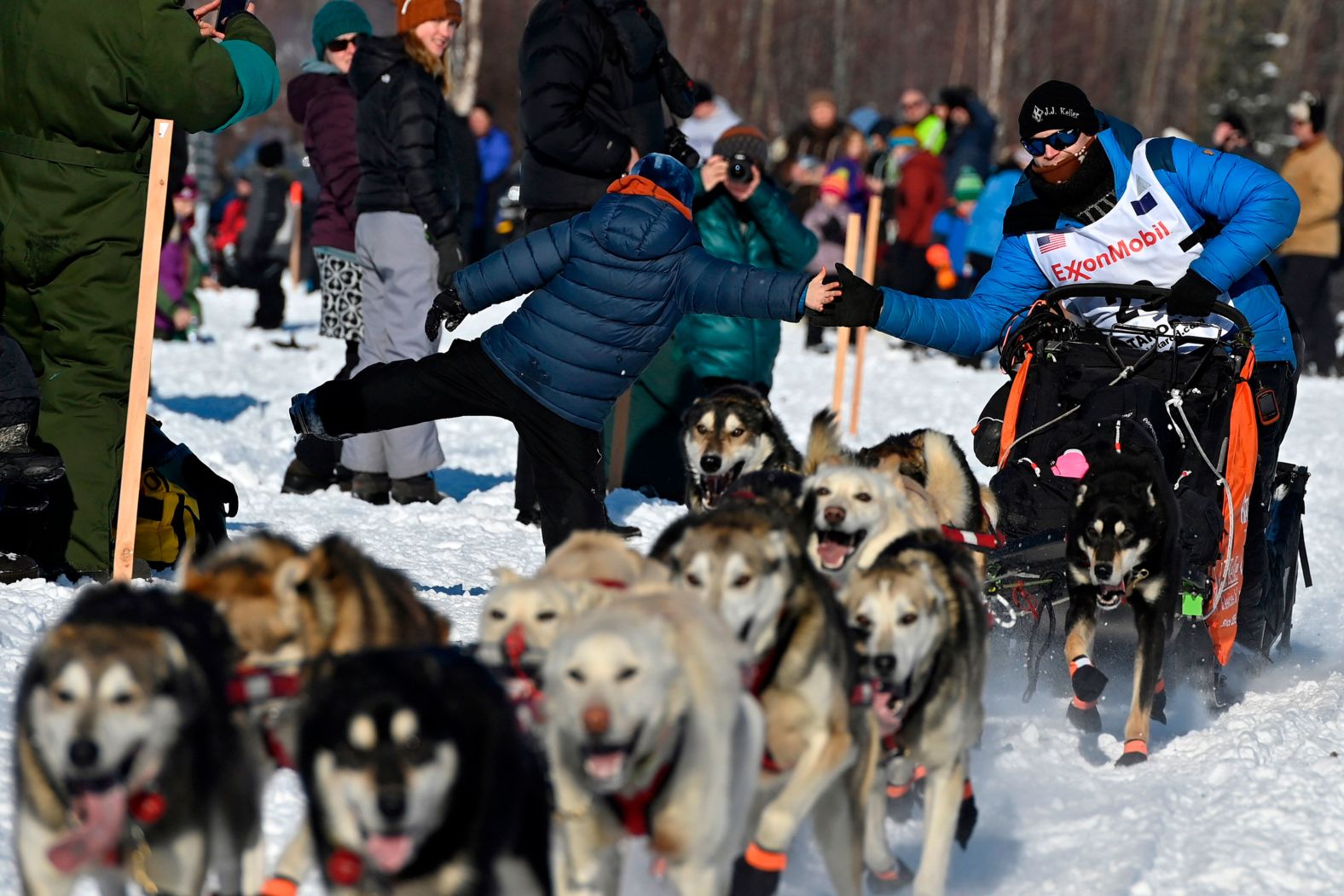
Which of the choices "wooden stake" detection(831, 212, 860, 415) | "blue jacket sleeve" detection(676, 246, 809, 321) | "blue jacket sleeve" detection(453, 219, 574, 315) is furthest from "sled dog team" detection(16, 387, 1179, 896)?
"wooden stake" detection(831, 212, 860, 415)

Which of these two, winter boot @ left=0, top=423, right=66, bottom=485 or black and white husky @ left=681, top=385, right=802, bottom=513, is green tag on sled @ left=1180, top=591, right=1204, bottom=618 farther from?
winter boot @ left=0, top=423, right=66, bottom=485

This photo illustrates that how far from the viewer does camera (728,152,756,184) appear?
7.39 m

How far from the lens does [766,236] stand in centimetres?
781

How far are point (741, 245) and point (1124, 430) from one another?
3.02 meters

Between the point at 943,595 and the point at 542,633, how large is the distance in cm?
92

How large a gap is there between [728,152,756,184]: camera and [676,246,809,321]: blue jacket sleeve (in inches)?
92.8

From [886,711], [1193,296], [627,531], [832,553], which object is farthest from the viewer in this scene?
[627,531]

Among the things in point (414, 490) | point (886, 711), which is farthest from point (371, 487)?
point (886, 711)

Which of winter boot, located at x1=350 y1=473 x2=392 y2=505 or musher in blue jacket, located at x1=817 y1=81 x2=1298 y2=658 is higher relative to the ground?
musher in blue jacket, located at x1=817 y1=81 x2=1298 y2=658

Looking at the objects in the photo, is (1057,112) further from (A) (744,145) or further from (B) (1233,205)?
(A) (744,145)

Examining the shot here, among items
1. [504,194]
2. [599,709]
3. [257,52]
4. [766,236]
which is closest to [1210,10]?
[504,194]

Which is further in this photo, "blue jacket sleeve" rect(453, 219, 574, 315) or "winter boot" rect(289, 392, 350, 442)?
"winter boot" rect(289, 392, 350, 442)

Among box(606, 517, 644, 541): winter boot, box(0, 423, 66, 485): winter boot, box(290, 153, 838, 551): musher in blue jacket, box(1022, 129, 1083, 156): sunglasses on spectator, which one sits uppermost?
box(1022, 129, 1083, 156): sunglasses on spectator

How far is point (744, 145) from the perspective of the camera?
24.8ft
